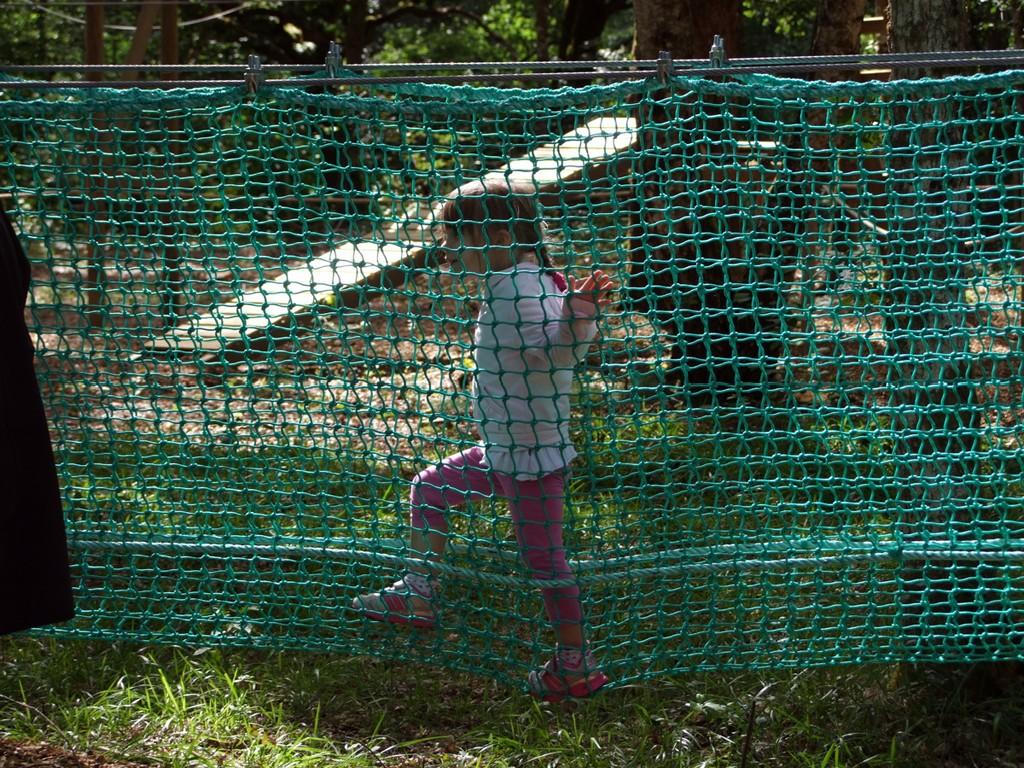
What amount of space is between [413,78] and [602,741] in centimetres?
147

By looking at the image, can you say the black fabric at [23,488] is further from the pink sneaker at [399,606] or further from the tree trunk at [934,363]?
the tree trunk at [934,363]

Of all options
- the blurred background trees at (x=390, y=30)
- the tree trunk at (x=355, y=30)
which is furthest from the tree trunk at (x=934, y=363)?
the tree trunk at (x=355, y=30)

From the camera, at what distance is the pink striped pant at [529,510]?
268 centimetres

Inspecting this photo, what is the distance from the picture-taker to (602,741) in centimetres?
265

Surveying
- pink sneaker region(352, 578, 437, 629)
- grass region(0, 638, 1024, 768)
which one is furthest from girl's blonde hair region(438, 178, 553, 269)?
grass region(0, 638, 1024, 768)

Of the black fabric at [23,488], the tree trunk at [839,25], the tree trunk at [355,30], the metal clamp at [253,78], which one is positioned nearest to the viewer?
→ the black fabric at [23,488]

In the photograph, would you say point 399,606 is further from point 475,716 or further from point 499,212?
point 499,212

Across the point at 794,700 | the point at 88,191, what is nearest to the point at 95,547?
the point at 88,191

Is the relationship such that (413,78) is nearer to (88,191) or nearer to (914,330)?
(88,191)

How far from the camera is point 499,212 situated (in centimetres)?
262

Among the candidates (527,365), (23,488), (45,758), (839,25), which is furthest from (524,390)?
(839,25)

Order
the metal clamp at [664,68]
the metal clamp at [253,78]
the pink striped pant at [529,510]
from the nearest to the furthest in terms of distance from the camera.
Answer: the metal clamp at [664,68], the metal clamp at [253,78], the pink striped pant at [529,510]

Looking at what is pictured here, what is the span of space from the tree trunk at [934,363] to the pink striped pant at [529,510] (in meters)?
0.74

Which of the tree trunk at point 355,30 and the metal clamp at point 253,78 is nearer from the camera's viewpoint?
the metal clamp at point 253,78
